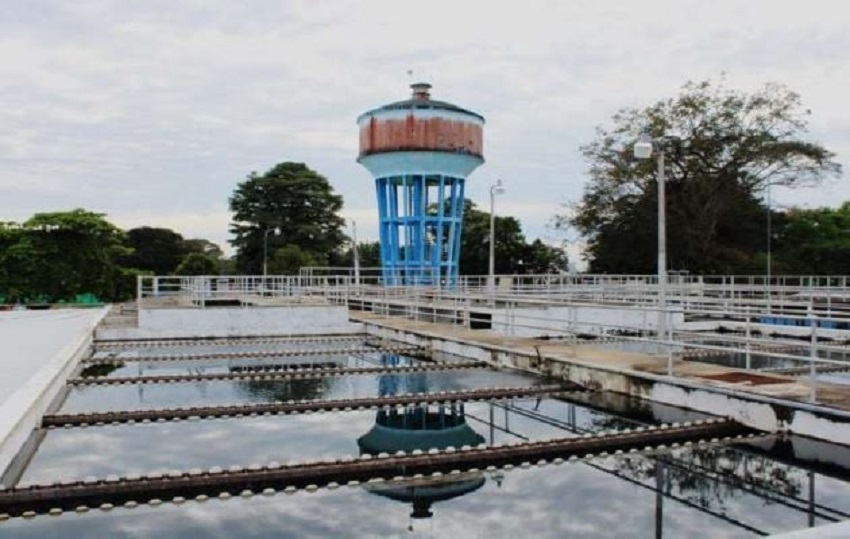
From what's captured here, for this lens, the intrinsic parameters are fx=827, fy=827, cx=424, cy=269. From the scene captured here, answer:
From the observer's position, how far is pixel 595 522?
18.4ft

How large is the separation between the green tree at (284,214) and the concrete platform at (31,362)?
69.0 feet

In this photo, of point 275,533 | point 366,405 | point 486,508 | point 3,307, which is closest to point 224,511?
point 275,533

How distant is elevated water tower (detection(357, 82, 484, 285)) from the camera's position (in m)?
33.0

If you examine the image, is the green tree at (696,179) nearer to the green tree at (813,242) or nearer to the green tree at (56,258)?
the green tree at (813,242)

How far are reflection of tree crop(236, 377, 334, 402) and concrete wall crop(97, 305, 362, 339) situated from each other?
8499mm

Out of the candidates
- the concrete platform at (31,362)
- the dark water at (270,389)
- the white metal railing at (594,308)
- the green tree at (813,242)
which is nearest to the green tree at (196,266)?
the concrete platform at (31,362)

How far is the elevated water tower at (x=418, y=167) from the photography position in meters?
33.0

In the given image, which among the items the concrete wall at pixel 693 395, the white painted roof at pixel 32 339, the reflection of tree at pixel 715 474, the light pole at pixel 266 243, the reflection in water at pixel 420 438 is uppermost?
the light pole at pixel 266 243

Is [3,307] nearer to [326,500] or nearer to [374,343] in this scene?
[374,343]

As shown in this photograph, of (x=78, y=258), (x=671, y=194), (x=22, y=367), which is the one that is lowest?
(x=22, y=367)

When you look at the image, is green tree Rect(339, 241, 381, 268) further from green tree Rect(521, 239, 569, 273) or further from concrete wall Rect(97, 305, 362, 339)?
concrete wall Rect(97, 305, 362, 339)

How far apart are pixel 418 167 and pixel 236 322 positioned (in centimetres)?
1378

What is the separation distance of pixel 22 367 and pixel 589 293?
49.6 ft

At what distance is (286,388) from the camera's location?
12.2 meters
